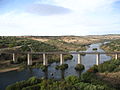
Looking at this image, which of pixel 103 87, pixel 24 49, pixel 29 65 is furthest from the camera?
pixel 24 49

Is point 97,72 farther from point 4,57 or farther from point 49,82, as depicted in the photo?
point 4,57

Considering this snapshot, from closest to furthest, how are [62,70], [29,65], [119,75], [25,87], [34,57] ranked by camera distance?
1. [25,87]
2. [119,75]
3. [62,70]
4. [29,65]
5. [34,57]

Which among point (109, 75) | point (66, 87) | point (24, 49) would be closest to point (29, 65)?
point (24, 49)

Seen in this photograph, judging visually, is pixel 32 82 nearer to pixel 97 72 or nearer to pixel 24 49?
pixel 97 72

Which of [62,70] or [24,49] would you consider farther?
[24,49]

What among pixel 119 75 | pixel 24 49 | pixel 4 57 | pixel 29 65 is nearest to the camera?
pixel 119 75

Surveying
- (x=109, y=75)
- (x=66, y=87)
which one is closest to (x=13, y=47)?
(x=109, y=75)

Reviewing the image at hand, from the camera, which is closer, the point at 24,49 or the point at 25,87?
the point at 25,87

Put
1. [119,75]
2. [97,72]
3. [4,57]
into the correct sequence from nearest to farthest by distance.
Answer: [119,75] < [97,72] < [4,57]

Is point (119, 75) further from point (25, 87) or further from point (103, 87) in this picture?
point (25, 87)
